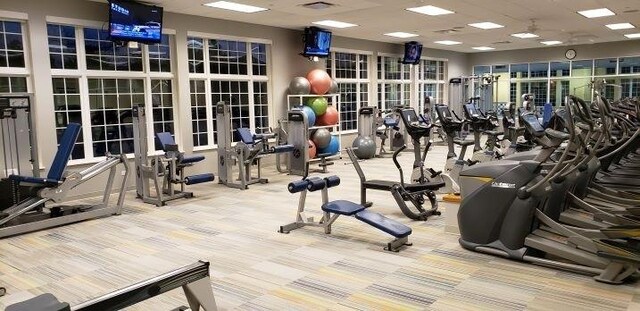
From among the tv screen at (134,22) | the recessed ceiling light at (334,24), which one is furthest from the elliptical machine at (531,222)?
the recessed ceiling light at (334,24)

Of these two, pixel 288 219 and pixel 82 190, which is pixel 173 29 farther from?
pixel 288 219

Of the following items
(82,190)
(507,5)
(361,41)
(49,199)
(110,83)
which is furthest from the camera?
(361,41)

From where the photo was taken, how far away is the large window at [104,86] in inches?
284

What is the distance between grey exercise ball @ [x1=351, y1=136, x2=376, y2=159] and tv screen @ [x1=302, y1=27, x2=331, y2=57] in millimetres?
2023

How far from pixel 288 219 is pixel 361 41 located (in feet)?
25.7

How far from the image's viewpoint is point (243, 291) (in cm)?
363

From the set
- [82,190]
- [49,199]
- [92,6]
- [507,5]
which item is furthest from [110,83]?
[507,5]

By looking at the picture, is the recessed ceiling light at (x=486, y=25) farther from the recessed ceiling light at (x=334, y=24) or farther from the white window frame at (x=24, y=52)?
the white window frame at (x=24, y=52)

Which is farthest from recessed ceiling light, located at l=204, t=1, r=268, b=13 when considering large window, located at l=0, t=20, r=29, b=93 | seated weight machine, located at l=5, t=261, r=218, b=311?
seated weight machine, located at l=5, t=261, r=218, b=311

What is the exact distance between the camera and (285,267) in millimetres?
4117

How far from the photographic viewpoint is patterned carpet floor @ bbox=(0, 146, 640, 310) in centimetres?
339

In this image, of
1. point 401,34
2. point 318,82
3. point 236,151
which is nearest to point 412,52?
point 401,34

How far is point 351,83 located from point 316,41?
8.26 ft

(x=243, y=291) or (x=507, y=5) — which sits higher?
(x=507, y=5)
